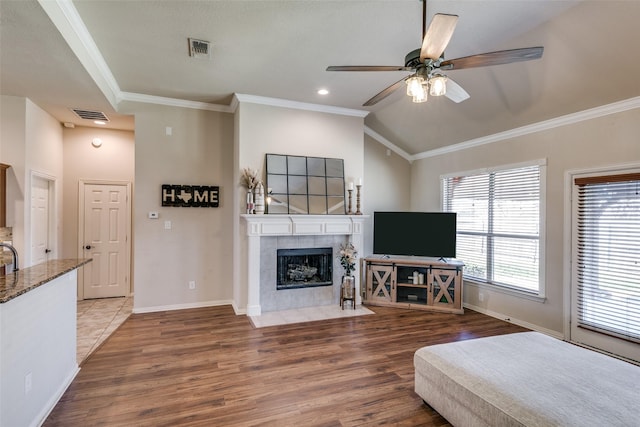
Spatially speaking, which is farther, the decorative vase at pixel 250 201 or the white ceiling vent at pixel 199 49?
the decorative vase at pixel 250 201

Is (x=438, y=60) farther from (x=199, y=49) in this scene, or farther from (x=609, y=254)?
(x=609, y=254)

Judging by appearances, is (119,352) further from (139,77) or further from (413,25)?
(413,25)

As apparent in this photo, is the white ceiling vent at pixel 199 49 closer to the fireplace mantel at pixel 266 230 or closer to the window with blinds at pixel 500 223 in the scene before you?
the fireplace mantel at pixel 266 230

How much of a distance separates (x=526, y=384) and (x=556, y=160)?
309 centimetres

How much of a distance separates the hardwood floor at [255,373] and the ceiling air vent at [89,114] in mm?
2941

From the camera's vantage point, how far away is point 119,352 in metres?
3.36

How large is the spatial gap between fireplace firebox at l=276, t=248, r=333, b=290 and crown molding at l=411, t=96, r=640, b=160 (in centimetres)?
275

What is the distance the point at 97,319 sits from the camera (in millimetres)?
4375

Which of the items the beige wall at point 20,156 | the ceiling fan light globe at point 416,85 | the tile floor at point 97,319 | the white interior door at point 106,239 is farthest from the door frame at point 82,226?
the ceiling fan light globe at point 416,85

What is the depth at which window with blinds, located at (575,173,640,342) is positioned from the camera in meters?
3.25

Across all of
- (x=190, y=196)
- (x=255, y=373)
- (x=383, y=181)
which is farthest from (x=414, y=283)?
(x=190, y=196)

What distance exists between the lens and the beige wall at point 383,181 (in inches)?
231

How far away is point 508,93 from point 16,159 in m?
6.04

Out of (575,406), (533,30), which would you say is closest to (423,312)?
(575,406)
